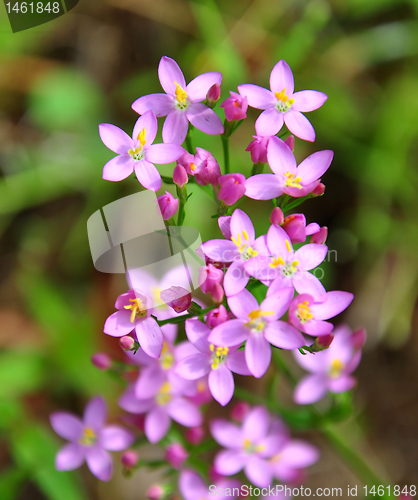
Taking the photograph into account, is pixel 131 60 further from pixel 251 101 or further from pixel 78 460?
pixel 78 460

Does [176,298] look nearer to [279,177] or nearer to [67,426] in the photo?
[279,177]

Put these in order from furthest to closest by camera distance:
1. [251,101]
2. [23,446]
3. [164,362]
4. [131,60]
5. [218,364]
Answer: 1. [131,60]
2. [23,446]
3. [164,362]
4. [251,101]
5. [218,364]

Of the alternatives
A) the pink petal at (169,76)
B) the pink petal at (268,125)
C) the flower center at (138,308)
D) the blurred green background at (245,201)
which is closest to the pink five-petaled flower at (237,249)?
the flower center at (138,308)

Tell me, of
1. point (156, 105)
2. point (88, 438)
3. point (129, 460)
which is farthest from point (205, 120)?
point (88, 438)

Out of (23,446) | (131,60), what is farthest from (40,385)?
(131,60)

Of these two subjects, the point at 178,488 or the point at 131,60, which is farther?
the point at 131,60

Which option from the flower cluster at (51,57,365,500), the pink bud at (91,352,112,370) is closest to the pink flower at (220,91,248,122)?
the flower cluster at (51,57,365,500)
